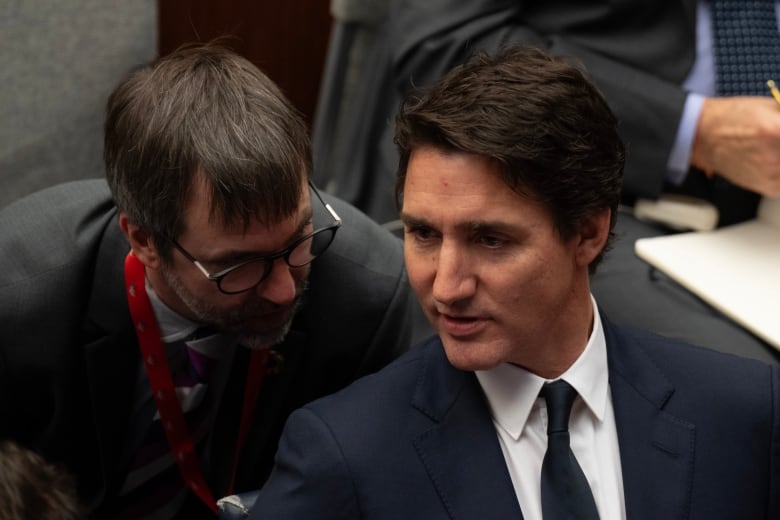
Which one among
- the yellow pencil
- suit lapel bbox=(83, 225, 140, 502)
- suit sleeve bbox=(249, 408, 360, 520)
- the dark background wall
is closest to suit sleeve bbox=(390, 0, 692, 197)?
the yellow pencil

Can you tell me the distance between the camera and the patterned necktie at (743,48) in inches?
80.7

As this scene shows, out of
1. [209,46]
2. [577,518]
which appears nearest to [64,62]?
[209,46]

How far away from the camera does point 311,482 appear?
1270 mm

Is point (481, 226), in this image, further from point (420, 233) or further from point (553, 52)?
point (553, 52)

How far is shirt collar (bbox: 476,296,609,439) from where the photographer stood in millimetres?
1360

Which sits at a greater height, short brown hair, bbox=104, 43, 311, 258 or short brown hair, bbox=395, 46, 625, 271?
short brown hair, bbox=395, 46, 625, 271

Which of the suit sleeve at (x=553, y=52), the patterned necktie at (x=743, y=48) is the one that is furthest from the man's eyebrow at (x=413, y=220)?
the patterned necktie at (x=743, y=48)

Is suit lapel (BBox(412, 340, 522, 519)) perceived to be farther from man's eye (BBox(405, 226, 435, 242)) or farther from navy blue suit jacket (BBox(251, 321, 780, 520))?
man's eye (BBox(405, 226, 435, 242))

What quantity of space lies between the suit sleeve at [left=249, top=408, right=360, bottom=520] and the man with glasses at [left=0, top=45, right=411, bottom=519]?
1.02 ft

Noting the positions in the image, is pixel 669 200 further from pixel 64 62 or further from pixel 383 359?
pixel 64 62

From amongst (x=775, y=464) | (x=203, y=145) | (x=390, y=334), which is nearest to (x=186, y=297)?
(x=203, y=145)

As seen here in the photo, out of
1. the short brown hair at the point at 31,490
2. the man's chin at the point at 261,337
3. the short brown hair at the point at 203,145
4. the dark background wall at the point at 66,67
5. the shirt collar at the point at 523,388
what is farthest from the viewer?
the dark background wall at the point at 66,67

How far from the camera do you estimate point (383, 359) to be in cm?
180

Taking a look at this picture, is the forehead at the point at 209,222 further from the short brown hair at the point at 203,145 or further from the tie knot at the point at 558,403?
the tie knot at the point at 558,403
